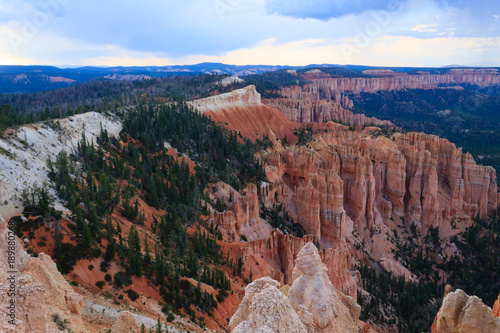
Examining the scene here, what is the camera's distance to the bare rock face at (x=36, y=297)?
376 inches

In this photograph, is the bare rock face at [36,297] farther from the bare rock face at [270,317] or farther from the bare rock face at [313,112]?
the bare rock face at [313,112]

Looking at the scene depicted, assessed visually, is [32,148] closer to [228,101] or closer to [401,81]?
[228,101]

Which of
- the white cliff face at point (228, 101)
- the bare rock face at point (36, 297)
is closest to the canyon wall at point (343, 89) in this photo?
the white cliff face at point (228, 101)

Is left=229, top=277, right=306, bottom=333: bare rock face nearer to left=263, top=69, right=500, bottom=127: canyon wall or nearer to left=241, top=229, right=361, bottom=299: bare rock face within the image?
left=241, top=229, right=361, bottom=299: bare rock face

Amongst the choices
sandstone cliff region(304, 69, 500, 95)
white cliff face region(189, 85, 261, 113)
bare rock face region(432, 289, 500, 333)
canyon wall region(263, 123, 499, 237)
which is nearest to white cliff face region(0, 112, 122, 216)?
bare rock face region(432, 289, 500, 333)

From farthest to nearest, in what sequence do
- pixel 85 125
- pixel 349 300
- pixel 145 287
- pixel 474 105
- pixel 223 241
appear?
pixel 474 105, pixel 85 125, pixel 223 241, pixel 145 287, pixel 349 300

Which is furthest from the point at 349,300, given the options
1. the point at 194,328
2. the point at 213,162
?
the point at 213,162

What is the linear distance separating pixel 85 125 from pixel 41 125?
714cm

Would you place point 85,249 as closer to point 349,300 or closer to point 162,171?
point 349,300

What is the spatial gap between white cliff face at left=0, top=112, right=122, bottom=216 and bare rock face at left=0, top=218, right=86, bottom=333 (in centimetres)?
1112

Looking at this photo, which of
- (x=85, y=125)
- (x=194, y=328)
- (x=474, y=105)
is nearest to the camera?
(x=194, y=328)

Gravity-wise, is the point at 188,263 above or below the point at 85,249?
below

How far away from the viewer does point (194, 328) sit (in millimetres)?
17688

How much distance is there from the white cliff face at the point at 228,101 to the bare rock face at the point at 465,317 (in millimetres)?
56954
